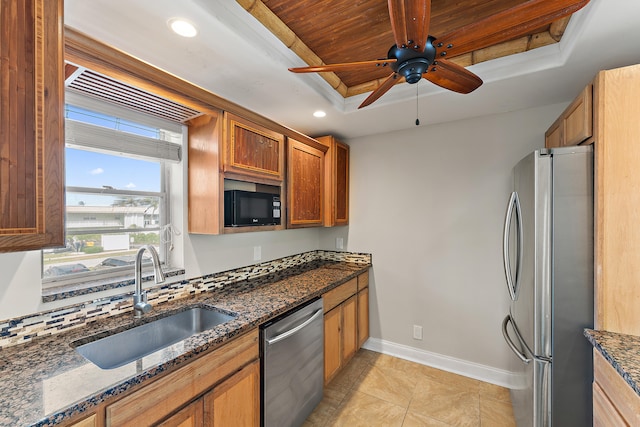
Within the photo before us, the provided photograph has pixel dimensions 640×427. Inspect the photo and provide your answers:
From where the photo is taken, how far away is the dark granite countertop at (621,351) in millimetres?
1036

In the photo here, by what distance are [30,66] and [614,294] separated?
8.33ft

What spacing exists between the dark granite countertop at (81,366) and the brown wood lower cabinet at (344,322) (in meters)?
0.54

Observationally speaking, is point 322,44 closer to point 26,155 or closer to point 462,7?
point 462,7

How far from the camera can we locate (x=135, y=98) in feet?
5.18

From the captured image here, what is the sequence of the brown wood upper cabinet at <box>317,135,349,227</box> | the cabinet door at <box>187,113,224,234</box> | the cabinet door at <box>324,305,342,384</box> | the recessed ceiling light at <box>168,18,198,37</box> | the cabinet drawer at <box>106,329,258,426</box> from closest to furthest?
the cabinet drawer at <box>106,329,258,426</box> → the recessed ceiling light at <box>168,18,198,37</box> → the cabinet door at <box>187,113,224,234</box> → the cabinet door at <box>324,305,342,384</box> → the brown wood upper cabinet at <box>317,135,349,227</box>

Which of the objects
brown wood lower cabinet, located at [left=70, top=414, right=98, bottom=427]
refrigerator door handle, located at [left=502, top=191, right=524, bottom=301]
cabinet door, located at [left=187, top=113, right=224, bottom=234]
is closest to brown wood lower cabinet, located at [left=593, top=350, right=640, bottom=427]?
refrigerator door handle, located at [left=502, top=191, right=524, bottom=301]

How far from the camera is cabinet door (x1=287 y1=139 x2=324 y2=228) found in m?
2.48

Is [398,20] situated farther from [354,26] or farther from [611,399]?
[611,399]

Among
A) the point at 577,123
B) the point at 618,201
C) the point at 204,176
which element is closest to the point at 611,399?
the point at 618,201

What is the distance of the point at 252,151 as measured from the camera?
2.09m

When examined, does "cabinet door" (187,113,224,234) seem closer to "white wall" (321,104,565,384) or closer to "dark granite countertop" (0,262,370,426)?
"dark granite countertop" (0,262,370,426)

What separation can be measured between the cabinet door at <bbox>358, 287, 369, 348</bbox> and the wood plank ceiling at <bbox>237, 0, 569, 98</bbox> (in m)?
2.08

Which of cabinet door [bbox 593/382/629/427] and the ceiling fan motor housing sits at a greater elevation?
the ceiling fan motor housing

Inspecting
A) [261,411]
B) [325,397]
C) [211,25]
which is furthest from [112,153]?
[325,397]
